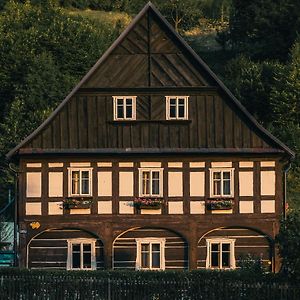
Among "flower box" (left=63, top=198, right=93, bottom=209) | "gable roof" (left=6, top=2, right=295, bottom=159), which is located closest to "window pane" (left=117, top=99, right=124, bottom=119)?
"gable roof" (left=6, top=2, right=295, bottom=159)

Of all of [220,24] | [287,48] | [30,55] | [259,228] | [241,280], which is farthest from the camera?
[220,24]

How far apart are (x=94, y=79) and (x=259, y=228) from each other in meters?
9.69

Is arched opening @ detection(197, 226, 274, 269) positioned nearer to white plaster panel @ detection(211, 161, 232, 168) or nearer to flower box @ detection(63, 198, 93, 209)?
white plaster panel @ detection(211, 161, 232, 168)

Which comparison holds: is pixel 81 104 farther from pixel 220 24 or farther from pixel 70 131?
pixel 220 24

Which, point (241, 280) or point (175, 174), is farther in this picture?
point (175, 174)

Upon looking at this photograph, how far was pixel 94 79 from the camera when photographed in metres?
58.0

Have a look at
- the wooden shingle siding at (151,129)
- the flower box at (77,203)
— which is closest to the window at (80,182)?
the flower box at (77,203)

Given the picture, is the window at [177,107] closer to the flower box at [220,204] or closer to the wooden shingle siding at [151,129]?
the wooden shingle siding at [151,129]

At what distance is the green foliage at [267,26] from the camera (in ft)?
377

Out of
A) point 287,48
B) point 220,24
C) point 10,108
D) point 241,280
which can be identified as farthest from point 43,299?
point 220,24

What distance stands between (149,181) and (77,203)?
10.8 ft

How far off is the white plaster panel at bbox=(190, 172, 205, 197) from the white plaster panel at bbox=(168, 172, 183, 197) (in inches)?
18.8

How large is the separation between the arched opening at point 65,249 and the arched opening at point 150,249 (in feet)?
3.00

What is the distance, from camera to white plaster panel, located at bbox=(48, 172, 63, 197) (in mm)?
57500
